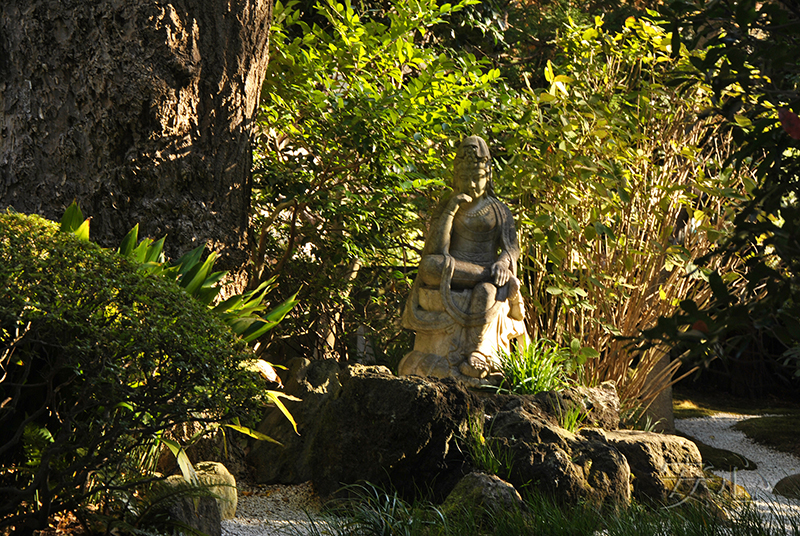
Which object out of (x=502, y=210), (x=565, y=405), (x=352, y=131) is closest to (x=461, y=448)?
(x=565, y=405)

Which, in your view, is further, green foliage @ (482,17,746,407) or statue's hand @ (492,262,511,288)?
green foliage @ (482,17,746,407)

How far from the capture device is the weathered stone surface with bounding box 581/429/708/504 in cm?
469

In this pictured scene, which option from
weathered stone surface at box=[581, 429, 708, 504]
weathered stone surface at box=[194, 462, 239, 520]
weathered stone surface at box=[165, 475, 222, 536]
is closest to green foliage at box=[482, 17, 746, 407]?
weathered stone surface at box=[581, 429, 708, 504]

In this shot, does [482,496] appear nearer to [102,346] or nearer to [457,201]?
[102,346]

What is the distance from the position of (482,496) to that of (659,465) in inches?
67.0

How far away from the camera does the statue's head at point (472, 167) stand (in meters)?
5.82

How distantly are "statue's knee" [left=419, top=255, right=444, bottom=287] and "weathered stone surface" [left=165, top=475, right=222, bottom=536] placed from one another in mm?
2551

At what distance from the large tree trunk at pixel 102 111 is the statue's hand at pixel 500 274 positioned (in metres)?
2.32

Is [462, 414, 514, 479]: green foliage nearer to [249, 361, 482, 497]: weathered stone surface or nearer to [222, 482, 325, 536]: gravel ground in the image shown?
[249, 361, 482, 497]: weathered stone surface

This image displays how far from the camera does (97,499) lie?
3.64 metres

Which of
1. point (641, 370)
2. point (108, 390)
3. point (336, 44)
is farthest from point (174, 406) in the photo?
point (641, 370)

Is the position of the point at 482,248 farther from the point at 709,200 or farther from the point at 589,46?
the point at 709,200

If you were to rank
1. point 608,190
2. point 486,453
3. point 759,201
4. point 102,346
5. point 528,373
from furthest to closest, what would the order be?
point 608,190, point 528,373, point 486,453, point 102,346, point 759,201

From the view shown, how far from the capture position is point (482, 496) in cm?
372
